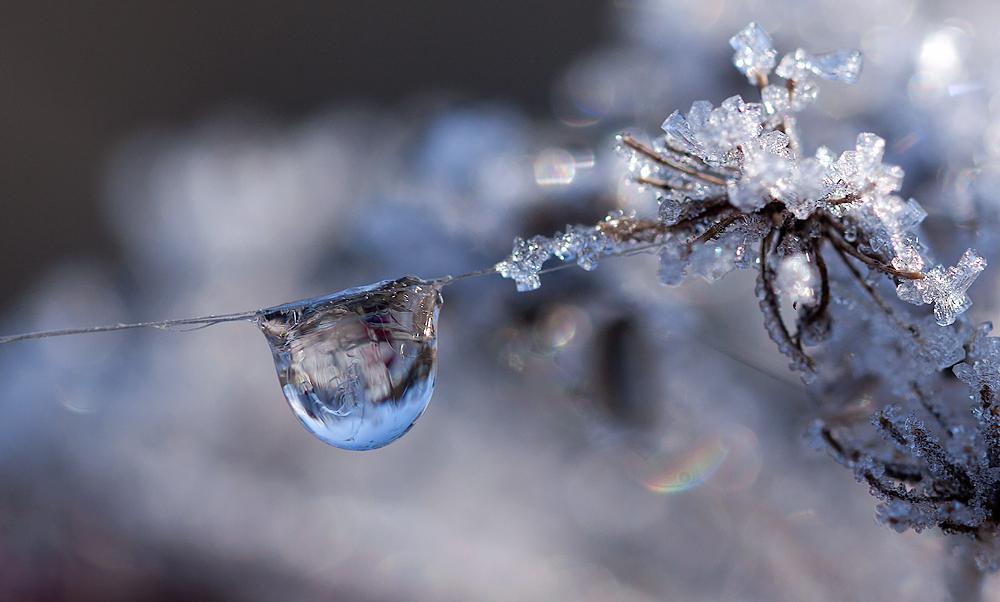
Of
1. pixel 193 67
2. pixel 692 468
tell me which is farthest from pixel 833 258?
pixel 193 67

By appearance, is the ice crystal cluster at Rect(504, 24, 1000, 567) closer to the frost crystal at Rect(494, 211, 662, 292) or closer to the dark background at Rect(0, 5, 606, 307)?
the frost crystal at Rect(494, 211, 662, 292)

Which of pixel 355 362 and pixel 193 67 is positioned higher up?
pixel 193 67

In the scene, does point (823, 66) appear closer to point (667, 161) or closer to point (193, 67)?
point (667, 161)

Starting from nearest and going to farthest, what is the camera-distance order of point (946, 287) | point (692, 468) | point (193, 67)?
point (946, 287) < point (692, 468) < point (193, 67)

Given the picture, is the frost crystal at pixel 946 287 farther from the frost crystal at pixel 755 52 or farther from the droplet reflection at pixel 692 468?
the droplet reflection at pixel 692 468

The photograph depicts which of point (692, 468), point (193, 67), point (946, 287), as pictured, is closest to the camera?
point (946, 287)

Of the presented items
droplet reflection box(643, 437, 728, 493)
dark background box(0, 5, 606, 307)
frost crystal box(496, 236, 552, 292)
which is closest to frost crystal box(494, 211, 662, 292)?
frost crystal box(496, 236, 552, 292)
